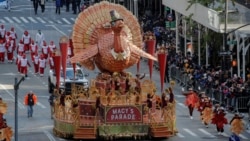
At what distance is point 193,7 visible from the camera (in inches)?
3349

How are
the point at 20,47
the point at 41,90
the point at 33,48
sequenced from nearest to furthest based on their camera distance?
the point at 41,90, the point at 33,48, the point at 20,47

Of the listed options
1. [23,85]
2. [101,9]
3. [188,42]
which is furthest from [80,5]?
[101,9]

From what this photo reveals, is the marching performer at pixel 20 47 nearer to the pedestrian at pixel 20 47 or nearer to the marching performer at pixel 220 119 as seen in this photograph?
the pedestrian at pixel 20 47

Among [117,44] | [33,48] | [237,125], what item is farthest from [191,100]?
[33,48]

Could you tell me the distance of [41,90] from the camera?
8106 centimetres

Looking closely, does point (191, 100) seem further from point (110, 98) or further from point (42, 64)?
point (42, 64)

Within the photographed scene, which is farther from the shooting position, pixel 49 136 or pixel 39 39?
pixel 39 39

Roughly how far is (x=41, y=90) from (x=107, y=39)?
14763 millimetres

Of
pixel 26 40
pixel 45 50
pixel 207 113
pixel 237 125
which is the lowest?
pixel 237 125

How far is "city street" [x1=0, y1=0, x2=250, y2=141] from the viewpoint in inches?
2682

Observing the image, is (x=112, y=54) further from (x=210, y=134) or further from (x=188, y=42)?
(x=188, y=42)

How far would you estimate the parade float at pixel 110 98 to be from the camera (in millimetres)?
66438

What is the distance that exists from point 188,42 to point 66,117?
2411 cm

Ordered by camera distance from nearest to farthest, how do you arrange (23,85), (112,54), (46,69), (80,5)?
(112,54) < (23,85) < (46,69) < (80,5)
